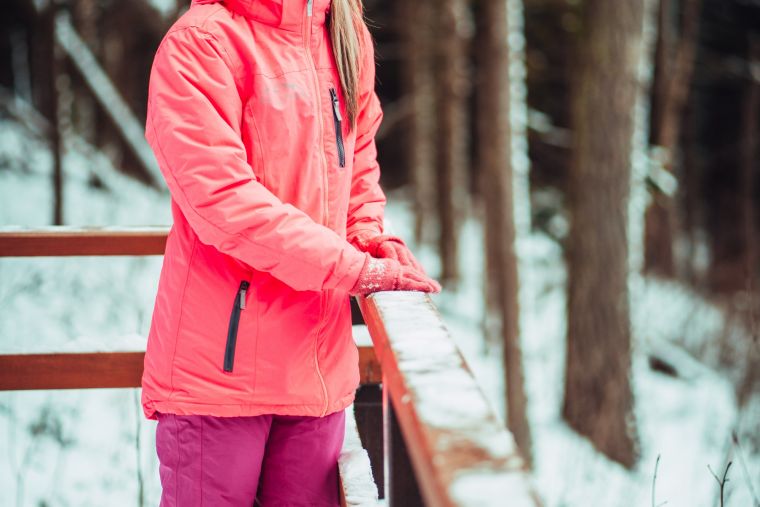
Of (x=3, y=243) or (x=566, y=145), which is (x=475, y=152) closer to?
(x=566, y=145)

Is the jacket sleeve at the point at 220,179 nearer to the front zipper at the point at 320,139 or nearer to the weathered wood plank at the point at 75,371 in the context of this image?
the front zipper at the point at 320,139

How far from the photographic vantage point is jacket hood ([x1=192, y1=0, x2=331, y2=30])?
1.72 meters

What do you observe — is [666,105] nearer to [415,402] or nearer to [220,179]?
[220,179]

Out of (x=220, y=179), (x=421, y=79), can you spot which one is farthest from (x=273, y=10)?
(x=421, y=79)

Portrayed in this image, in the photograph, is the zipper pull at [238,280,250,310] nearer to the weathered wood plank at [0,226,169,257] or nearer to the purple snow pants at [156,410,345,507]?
the purple snow pants at [156,410,345,507]

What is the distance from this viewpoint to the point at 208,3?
5.69 feet

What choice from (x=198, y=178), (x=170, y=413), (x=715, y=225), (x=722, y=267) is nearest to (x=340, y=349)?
(x=170, y=413)

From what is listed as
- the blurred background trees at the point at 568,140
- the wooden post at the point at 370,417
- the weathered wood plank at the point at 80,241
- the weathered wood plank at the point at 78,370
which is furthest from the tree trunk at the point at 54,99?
the wooden post at the point at 370,417

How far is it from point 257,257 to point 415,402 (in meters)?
0.63

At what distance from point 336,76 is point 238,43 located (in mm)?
259

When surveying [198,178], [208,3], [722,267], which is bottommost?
[722,267]

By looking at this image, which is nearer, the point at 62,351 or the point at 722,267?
the point at 62,351

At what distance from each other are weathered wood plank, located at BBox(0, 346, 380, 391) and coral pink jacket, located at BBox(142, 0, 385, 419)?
1.69 feet

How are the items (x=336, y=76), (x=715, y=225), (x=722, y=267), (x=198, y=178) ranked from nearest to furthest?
1. (x=198, y=178)
2. (x=336, y=76)
3. (x=722, y=267)
4. (x=715, y=225)
